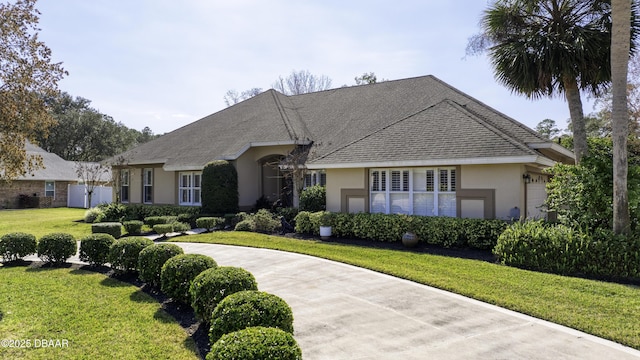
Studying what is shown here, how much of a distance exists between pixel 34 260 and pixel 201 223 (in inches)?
232

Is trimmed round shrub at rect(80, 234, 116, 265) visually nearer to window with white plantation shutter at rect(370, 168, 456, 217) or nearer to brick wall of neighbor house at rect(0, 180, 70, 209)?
window with white plantation shutter at rect(370, 168, 456, 217)

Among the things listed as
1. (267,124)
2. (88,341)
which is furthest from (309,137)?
(88,341)

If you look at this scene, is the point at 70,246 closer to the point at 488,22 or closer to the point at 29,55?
the point at 29,55

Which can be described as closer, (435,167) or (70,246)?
(70,246)

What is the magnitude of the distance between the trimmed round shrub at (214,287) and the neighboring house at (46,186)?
108 ft

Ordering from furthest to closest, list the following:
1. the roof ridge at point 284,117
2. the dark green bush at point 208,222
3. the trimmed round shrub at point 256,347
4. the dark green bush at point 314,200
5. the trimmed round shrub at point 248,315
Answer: the roof ridge at point 284,117 → the dark green bush at point 208,222 → the dark green bush at point 314,200 → the trimmed round shrub at point 248,315 → the trimmed round shrub at point 256,347

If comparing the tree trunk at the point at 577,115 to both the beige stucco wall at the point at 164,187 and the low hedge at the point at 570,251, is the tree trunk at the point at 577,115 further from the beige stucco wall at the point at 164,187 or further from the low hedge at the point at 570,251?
the beige stucco wall at the point at 164,187

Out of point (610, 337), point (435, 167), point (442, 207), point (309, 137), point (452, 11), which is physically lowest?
point (610, 337)

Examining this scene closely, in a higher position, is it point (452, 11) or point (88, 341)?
point (452, 11)

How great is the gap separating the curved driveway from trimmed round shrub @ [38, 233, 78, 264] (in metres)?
5.50

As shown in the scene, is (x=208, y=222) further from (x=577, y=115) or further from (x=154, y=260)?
(x=577, y=115)

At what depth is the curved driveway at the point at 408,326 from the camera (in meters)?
4.57

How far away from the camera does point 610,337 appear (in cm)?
502

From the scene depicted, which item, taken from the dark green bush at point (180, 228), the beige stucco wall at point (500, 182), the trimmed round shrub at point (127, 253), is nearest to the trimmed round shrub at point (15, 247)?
the trimmed round shrub at point (127, 253)
